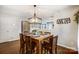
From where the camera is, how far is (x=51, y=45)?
2100 mm

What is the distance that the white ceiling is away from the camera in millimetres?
Answer: 2037

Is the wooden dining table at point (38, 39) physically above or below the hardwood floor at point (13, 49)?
above

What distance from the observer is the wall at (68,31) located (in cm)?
204

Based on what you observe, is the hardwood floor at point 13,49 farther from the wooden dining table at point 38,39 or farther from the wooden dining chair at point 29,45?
the wooden dining table at point 38,39

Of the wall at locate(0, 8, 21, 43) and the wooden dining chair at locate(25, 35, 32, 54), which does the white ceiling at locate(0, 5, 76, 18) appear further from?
the wooden dining chair at locate(25, 35, 32, 54)

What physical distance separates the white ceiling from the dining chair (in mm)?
426

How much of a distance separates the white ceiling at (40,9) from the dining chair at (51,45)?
426mm

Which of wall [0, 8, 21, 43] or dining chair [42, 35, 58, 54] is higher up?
wall [0, 8, 21, 43]

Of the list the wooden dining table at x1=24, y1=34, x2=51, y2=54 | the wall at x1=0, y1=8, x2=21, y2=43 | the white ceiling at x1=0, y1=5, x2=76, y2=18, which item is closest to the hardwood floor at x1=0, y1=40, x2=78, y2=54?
the wall at x1=0, y1=8, x2=21, y2=43

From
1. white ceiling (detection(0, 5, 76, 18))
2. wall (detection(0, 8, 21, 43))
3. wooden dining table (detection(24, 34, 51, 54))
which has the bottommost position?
wooden dining table (detection(24, 34, 51, 54))

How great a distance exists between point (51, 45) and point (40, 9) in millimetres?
686

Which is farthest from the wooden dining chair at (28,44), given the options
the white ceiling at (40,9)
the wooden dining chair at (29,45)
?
the white ceiling at (40,9)
